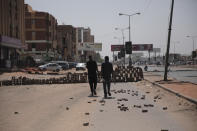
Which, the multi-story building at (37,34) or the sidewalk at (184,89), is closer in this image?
the sidewalk at (184,89)

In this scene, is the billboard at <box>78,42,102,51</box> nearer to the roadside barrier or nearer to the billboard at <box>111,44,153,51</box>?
the billboard at <box>111,44,153,51</box>

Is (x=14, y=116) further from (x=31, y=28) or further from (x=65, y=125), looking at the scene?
(x=31, y=28)

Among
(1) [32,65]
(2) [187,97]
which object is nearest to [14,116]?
(2) [187,97]

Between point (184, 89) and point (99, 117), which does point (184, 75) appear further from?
point (99, 117)

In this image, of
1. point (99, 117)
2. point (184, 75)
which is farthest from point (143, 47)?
point (99, 117)

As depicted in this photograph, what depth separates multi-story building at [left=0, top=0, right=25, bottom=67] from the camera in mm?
54188

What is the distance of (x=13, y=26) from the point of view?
61.3 metres

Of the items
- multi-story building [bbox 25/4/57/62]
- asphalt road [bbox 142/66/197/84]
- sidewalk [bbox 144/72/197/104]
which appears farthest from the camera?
multi-story building [bbox 25/4/57/62]

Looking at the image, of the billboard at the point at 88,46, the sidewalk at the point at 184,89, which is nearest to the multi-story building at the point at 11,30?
the sidewalk at the point at 184,89

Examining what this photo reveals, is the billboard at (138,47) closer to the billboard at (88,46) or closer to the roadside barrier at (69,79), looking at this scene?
the billboard at (88,46)

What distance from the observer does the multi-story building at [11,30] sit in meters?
54.2

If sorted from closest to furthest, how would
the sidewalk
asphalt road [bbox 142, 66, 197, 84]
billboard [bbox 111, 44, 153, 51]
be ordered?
the sidewalk → asphalt road [bbox 142, 66, 197, 84] → billboard [bbox 111, 44, 153, 51]

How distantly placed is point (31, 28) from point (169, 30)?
64.9 metres

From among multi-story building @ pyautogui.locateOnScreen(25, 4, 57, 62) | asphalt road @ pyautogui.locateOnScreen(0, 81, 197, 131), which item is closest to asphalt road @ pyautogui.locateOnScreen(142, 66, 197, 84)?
asphalt road @ pyautogui.locateOnScreen(0, 81, 197, 131)
